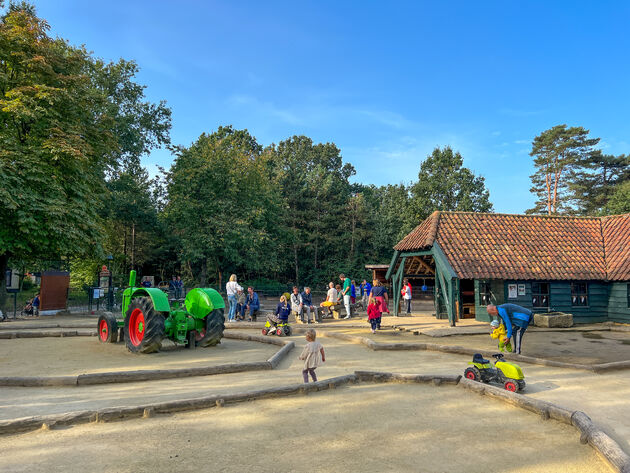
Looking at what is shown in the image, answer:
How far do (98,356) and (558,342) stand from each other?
1322cm

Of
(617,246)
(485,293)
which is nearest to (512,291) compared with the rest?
(485,293)

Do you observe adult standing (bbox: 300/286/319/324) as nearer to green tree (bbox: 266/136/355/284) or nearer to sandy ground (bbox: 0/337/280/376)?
sandy ground (bbox: 0/337/280/376)

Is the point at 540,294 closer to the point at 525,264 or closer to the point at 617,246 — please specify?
the point at 525,264

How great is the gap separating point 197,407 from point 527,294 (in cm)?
1640

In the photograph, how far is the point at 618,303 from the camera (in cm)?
1842

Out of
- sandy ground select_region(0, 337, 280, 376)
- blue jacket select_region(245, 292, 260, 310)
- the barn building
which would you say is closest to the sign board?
the barn building

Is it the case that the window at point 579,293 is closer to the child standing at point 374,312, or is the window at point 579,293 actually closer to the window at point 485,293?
the window at point 485,293

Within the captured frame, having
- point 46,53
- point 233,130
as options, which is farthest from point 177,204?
point 233,130

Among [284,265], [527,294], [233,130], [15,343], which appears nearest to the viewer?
[15,343]

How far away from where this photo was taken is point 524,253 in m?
19.0

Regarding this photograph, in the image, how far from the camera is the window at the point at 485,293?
18891 millimetres

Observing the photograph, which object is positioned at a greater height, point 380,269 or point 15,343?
point 380,269

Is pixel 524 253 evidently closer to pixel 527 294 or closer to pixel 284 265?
pixel 527 294

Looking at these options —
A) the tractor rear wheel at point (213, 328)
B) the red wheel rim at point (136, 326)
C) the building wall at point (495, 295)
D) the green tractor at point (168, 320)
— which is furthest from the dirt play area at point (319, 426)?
the building wall at point (495, 295)
